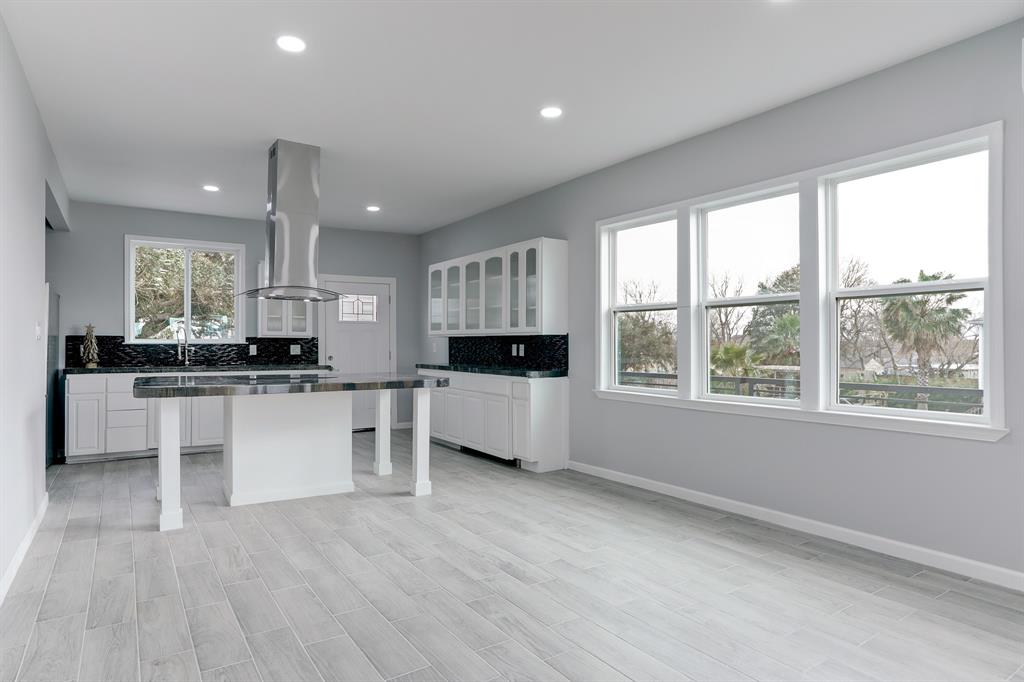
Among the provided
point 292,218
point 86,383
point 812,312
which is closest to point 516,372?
point 292,218

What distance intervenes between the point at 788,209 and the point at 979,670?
263 cm

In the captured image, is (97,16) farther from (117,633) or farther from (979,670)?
(979,670)

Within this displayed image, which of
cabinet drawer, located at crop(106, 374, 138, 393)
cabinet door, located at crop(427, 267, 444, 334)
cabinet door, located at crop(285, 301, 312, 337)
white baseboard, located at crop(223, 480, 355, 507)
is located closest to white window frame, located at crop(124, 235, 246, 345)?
cabinet door, located at crop(285, 301, 312, 337)

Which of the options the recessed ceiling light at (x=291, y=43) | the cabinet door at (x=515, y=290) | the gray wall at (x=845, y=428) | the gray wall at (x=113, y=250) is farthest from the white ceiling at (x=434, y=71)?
the gray wall at (x=113, y=250)

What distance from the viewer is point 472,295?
6535 millimetres

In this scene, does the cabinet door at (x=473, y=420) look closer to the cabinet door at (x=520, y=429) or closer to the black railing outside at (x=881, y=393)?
the cabinet door at (x=520, y=429)

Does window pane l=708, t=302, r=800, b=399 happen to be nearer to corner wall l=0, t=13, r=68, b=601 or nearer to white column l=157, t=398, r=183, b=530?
white column l=157, t=398, r=183, b=530

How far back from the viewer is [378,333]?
8.00 metres

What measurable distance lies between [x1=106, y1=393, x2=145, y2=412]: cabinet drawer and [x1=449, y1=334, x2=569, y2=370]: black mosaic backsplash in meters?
3.29

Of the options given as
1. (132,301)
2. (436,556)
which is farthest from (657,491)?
(132,301)

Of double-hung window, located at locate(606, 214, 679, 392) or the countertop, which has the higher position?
double-hung window, located at locate(606, 214, 679, 392)

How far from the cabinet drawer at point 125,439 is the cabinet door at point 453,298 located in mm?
3240

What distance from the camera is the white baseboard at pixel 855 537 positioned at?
2.86 meters

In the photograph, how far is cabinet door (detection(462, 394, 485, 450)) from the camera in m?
6.01
